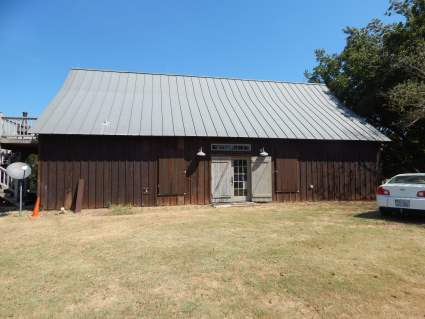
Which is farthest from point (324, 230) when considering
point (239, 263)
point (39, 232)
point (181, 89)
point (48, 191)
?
point (181, 89)

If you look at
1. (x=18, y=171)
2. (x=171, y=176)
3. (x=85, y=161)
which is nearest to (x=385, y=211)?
(x=171, y=176)

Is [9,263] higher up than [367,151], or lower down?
lower down

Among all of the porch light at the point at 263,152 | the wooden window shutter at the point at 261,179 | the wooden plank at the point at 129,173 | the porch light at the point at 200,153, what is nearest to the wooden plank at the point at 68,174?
the wooden plank at the point at 129,173

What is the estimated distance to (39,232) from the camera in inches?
295

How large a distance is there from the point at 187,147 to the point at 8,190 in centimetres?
889

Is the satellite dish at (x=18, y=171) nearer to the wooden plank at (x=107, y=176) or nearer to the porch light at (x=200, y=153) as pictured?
the wooden plank at (x=107, y=176)

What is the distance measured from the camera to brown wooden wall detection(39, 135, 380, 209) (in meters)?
11.6

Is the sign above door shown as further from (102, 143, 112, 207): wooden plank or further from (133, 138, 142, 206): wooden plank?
(102, 143, 112, 207): wooden plank

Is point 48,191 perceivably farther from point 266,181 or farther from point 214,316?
point 214,316

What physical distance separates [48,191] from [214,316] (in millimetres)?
10547

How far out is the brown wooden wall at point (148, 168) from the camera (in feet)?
38.0

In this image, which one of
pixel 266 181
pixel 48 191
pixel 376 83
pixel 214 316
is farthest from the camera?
pixel 376 83

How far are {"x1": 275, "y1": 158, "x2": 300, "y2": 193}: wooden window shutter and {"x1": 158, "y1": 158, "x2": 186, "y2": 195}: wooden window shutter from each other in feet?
14.4

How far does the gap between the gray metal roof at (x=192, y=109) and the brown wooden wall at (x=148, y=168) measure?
45cm
